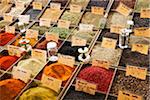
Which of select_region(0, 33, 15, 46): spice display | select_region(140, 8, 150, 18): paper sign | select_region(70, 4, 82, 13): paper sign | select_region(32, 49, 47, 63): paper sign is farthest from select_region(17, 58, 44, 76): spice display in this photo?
select_region(140, 8, 150, 18): paper sign

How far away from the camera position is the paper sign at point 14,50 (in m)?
2.59

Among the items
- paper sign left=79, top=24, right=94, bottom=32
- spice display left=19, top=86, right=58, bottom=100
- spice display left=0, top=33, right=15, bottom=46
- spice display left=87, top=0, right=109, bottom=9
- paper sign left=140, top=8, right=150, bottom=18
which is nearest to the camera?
spice display left=19, top=86, right=58, bottom=100

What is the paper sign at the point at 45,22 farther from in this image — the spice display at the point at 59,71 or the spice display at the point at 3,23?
the spice display at the point at 59,71

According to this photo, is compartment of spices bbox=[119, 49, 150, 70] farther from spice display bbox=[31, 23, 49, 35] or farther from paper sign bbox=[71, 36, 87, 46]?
spice display bbox=[31, 23, 49, 35]

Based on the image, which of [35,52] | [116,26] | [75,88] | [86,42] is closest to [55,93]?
[75,88]

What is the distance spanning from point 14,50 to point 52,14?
881 mm

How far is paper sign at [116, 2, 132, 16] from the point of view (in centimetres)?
318

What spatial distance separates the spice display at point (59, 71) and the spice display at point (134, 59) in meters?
0.48

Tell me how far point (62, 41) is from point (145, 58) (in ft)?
2.80

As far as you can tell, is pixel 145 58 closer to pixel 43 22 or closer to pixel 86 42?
pixel 86 42

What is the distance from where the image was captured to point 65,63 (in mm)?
2406

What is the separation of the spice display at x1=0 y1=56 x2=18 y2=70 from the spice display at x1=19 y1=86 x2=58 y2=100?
17.9 inches

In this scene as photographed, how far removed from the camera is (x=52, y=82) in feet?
6.93

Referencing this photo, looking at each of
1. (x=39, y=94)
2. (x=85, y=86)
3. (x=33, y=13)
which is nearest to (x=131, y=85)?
(x=85, y=86)
